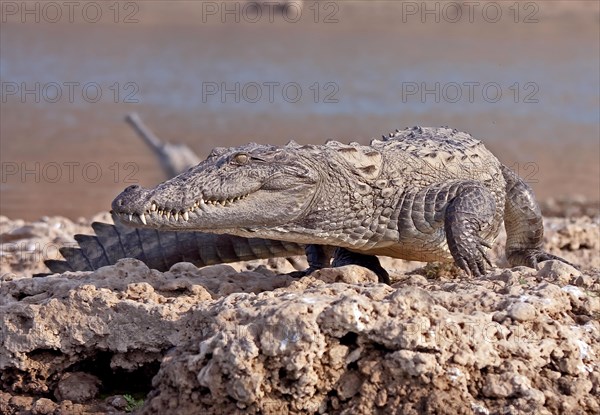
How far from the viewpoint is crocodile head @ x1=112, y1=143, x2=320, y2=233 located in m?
5.17

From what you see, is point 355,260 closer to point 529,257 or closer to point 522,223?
point 522,223

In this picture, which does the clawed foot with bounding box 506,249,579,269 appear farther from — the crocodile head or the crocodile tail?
the crocodile head

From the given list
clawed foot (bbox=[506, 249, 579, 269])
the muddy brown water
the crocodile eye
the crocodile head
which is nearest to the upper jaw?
the crocodile head

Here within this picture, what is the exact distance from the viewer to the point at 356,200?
5.77 meters

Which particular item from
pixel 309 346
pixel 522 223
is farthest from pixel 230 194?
pixel 522 223

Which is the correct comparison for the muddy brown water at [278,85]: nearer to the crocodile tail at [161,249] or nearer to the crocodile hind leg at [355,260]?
the crocodile tail at [161,249]

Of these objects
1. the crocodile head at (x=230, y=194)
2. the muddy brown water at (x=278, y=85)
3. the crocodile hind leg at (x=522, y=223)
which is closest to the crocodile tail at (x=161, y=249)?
the crocodile hind leg at (x=522, y=223)

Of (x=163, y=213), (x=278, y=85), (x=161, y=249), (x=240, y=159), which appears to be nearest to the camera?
(x=163, y=213)

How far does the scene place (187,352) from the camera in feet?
14.2

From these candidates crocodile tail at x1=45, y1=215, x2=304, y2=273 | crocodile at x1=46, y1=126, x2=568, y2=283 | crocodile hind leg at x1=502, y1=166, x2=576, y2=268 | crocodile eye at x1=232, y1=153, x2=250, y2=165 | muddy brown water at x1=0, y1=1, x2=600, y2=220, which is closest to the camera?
crocodile at x1=46, y1=126, x2=568, y2=283

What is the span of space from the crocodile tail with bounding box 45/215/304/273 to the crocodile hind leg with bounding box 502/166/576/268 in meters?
1.42

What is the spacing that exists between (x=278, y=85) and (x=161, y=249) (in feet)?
48.2

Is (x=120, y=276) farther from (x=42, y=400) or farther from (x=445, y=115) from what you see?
(x=445, y=115)

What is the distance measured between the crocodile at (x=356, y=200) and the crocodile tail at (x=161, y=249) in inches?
18.5
